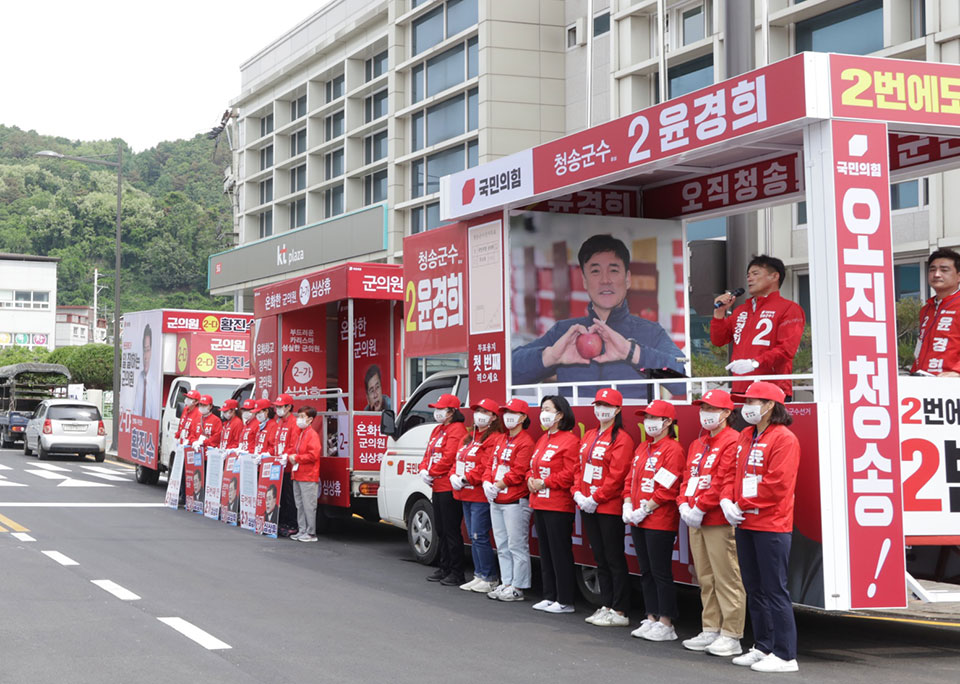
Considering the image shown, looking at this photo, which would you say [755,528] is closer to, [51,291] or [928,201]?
[928,201]

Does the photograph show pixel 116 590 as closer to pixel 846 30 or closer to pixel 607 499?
pixel 607 499

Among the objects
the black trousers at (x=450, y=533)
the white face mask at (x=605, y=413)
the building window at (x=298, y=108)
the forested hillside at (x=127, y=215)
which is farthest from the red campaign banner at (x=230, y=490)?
the forested hillside at (x=127, y=215)

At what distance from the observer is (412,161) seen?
41.4m

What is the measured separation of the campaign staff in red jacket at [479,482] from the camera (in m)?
10.8

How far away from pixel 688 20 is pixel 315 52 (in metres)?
20.6

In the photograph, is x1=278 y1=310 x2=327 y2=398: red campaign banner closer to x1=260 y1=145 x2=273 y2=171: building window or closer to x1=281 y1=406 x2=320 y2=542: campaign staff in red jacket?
x1=281 y1=406 x2=320 y2=542: campaign staff in red jacket

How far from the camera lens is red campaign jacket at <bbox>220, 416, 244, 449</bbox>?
1695 centimetres

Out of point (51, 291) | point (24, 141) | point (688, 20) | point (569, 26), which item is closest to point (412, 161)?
point (569, 26)

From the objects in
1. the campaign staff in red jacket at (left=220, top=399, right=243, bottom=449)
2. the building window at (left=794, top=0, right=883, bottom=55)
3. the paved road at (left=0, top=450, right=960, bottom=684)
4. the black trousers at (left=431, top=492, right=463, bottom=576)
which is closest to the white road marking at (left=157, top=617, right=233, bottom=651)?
the paved road at (left=0, top=450, right=960, bottom=684)

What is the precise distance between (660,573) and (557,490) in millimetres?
1344

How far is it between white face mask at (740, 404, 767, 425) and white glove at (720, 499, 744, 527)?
545 mm

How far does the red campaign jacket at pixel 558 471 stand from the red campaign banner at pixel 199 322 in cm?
1298

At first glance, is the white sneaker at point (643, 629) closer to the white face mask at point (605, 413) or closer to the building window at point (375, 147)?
the white face mask at point (605, 413)

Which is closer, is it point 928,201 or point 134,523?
point 134,523
